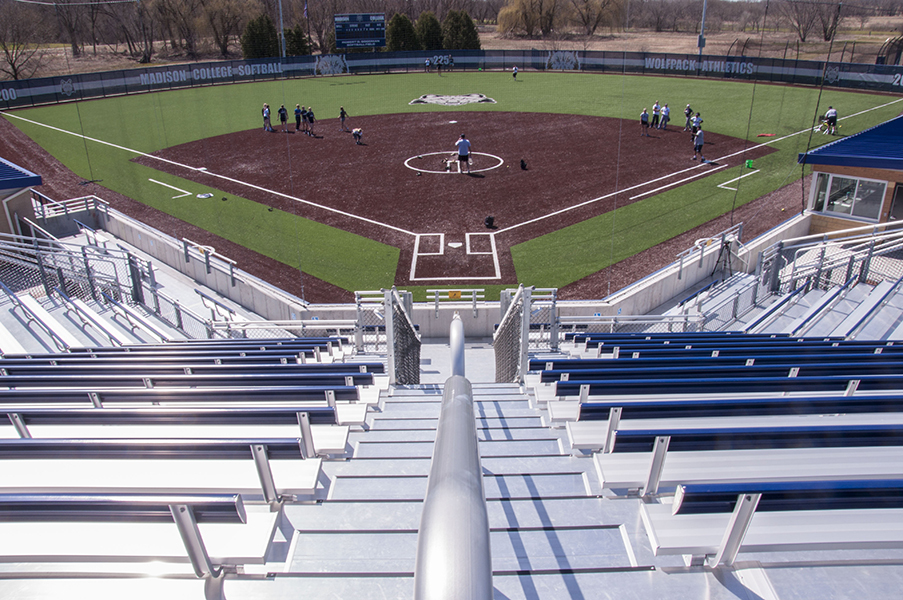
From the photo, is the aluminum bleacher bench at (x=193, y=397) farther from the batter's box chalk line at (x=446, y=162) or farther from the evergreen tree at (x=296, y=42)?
the evergreen tree at (x=296, y=42)

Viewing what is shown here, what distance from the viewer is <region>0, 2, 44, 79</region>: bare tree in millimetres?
32750

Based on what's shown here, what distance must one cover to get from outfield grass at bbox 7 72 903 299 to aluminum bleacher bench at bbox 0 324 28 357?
7.28 m

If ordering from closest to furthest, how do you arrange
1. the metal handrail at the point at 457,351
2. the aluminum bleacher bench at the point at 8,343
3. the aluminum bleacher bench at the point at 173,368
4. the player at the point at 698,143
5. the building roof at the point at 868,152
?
1. the metal handrail at the point at 457,351
2. the aluminum bleacher bench at the point at 173,368
3. the aluminum bleacher bench at the point at 8,343
4. the building roof at the point at 868,152
5. the player at the point at 698,143

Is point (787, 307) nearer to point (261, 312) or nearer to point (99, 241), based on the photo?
point (261, 312)

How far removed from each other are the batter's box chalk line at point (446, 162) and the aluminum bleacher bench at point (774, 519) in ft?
74.9

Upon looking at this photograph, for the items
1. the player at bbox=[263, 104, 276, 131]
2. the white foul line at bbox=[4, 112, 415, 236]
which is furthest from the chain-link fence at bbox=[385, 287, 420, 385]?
the player at bbox=[263, 104, 276, 131]

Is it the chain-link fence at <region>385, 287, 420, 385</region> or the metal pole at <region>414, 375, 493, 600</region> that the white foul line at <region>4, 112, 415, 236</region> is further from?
the metal pole at <region>414, 375, 493, 600</region>

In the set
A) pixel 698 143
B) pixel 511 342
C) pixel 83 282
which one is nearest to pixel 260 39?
pixel 698 143

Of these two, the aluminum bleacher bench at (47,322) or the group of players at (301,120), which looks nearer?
the aluminum bleacher bench at (47,322)

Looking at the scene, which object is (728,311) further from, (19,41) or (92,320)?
(19,41)

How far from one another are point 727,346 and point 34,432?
7.59 m

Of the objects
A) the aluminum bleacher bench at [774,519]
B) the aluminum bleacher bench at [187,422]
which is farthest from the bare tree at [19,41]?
the aluminum bleacher bench at [774,519]

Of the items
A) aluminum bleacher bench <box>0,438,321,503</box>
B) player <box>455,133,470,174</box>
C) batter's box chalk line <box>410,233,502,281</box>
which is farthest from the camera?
player <box>455,133,470,174</box>

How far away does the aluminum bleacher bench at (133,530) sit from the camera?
262 cm
